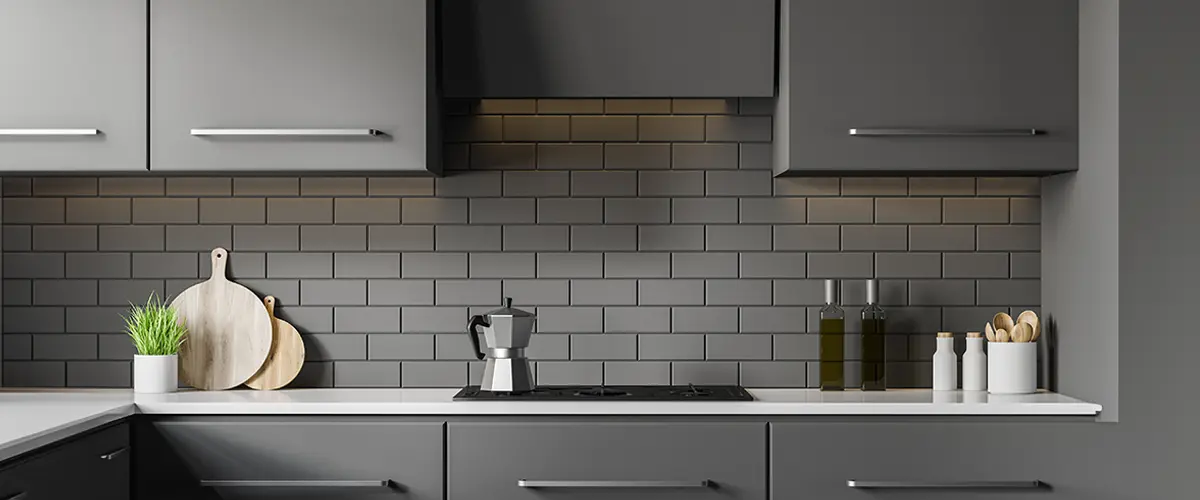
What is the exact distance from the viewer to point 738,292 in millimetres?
3148

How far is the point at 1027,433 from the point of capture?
2.65 meters

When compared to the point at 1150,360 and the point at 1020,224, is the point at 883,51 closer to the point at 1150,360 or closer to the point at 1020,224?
the point at 1020,224

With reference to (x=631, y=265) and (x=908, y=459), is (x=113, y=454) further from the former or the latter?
(x=908, y=459)

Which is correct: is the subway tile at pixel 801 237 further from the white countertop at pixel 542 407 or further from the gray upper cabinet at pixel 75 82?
the gray upper cabinet at pixel 75 82

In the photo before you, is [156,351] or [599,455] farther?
[156,351]

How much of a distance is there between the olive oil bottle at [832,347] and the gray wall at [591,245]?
12 centimetres

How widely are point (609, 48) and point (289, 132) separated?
87cm

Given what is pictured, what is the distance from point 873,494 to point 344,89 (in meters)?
1.69

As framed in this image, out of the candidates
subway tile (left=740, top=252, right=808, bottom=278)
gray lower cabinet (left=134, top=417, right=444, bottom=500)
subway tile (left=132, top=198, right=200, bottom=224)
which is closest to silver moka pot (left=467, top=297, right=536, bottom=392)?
gray lower cabinet (left=134, top=417, right=444, bottom=500)

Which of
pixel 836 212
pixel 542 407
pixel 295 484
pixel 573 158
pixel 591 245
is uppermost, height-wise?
pixel 573 158

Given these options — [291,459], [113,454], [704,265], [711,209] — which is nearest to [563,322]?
[704,265]

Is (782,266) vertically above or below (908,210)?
below

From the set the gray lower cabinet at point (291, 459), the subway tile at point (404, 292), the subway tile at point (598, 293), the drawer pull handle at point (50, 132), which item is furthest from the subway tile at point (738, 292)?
the drawer pull handle at point (50, 132)

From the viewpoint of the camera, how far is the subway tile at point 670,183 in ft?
10.3
